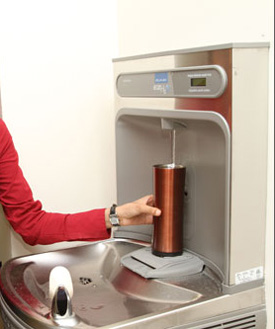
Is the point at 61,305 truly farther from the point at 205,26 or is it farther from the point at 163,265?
the point at 205,26

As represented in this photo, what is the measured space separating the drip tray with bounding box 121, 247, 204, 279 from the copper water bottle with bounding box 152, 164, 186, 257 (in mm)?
21

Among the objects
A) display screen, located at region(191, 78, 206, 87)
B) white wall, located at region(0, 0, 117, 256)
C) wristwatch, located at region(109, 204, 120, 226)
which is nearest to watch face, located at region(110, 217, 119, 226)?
wristwatch, located at region(109, 204, 120, 226)

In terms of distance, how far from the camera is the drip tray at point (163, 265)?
1077 millimetres

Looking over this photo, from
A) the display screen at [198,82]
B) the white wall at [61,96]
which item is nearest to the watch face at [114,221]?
the white wall at [61,96]

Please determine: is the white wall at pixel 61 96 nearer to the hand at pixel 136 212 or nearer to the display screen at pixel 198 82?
the hand at pixel 136 212

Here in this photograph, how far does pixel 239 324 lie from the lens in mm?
980

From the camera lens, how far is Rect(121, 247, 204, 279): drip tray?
3.53 ft

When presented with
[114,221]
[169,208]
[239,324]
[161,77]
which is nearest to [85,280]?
[114,221]

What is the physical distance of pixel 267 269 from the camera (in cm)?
99

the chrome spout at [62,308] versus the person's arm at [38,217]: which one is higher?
the person's arm at [38,217]

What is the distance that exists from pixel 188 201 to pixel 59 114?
0.51 metres

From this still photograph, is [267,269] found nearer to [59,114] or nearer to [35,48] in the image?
[59,114]

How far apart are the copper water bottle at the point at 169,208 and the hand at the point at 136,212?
0.04 meters

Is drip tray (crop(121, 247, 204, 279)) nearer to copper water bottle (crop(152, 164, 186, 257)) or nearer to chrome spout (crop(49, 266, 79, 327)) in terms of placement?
copper water bottle (crop(152, 164, 186, 257))
